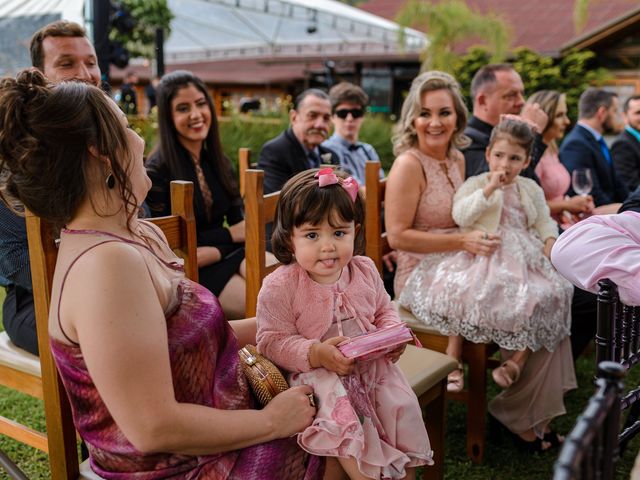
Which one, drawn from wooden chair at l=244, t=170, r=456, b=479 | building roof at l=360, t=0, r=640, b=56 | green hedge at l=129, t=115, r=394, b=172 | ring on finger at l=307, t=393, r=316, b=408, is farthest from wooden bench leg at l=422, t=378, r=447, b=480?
building roof at l=360, t=0, r=640, b=56

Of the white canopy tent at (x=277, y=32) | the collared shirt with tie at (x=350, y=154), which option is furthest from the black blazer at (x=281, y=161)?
the white canopy tent at (x=277, y=32)

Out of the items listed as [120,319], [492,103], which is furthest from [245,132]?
[120,319]

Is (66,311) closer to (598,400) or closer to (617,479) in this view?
(598,400)

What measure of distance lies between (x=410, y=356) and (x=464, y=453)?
3.21ft

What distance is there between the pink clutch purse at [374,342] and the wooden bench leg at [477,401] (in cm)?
133

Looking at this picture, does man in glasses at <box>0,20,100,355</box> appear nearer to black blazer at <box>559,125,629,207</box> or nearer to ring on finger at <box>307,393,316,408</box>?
ring on finger at <box>307,393,316,408</box>

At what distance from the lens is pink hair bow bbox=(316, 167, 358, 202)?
1.74 meters

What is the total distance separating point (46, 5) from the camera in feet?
28.3

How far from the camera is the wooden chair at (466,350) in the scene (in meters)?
2.95

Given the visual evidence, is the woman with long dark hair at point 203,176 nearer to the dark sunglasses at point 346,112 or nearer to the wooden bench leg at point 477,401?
the wooden bench leg at point 477,401

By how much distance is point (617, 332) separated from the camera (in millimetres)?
1802

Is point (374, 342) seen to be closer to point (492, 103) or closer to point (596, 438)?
point (596, 438)

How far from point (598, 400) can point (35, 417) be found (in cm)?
327

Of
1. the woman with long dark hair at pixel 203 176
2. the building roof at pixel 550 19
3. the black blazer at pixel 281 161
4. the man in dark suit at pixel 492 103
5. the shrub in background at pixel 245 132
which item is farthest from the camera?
the building roof at pixel 550 19
